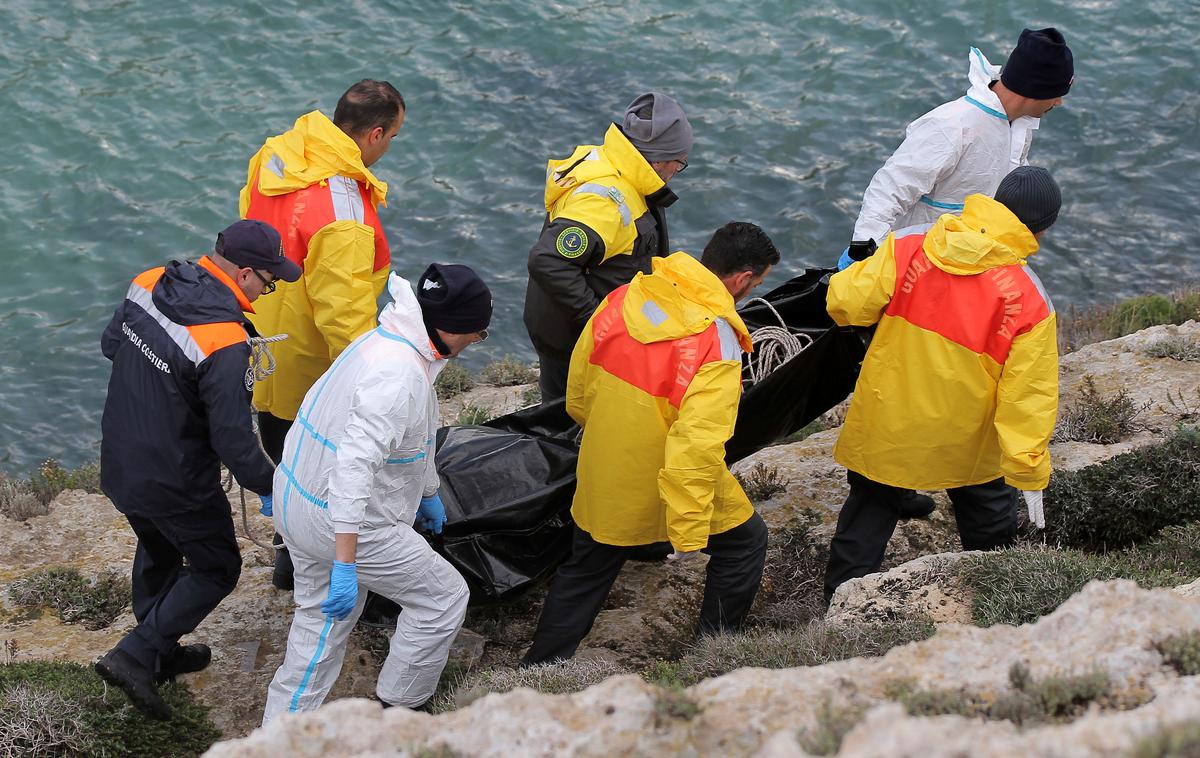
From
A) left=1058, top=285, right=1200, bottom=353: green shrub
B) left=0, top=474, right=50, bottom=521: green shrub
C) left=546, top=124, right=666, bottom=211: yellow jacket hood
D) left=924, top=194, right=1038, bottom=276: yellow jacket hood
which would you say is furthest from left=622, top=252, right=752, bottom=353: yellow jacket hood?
left=1058, top=285, right=1200, bottom=353: green shrub

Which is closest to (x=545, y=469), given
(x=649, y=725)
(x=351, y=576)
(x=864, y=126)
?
(x=351, y=576)

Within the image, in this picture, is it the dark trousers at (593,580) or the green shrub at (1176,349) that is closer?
the dark trousers at (593,580)

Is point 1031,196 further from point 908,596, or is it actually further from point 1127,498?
point 1127,498

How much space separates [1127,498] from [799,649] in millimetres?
2575

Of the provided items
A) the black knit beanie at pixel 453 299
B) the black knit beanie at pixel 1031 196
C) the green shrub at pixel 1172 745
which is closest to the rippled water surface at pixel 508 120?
the black knit beanie at pixel 453 299

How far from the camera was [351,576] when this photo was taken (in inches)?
176

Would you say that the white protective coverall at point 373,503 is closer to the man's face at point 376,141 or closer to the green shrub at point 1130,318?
the man's face at point 376,141

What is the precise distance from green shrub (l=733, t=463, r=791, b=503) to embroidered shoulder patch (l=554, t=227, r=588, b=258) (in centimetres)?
182

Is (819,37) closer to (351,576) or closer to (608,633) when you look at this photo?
(608,633)

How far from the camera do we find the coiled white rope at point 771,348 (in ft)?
19.4

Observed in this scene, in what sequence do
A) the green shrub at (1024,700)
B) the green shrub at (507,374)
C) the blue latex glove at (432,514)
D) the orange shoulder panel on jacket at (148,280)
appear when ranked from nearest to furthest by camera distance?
the green shrub at (1024,700) < the orange shoulder panel on jacket at (148,280) < the blue latex glove at (432,514) < the green shrub at (507,374)

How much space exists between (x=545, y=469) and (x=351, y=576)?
1.60 meters

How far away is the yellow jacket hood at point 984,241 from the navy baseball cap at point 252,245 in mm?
2816

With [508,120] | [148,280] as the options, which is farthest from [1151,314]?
[148,280]
